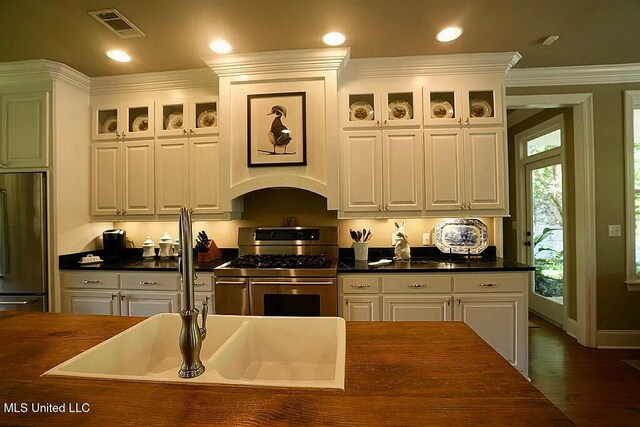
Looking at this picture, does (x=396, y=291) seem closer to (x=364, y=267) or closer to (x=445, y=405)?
(x=364, y=267)

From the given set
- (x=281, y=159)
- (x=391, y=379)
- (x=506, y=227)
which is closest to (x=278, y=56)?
(x=281, y=159)

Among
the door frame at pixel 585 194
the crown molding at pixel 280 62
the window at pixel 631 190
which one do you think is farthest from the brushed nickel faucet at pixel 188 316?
the window at pixel 631 190

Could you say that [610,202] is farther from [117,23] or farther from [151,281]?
[117,23]

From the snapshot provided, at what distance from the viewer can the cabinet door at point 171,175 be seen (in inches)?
111

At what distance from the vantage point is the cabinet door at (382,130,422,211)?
262cm

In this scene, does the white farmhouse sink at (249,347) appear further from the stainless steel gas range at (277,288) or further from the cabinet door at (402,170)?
the cabinet door at (402,170)

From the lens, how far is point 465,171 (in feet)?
8.53

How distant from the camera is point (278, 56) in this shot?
2.52 meters

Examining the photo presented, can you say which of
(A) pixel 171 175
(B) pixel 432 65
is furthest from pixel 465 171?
(A) pixel 171 175

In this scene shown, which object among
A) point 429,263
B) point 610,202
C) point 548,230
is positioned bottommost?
point 429,263

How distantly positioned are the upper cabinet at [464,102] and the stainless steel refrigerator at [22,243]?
3.43 meters

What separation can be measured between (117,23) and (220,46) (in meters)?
0.69

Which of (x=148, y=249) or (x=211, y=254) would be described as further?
(x=148, y=249)

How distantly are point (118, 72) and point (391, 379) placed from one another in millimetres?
3406
